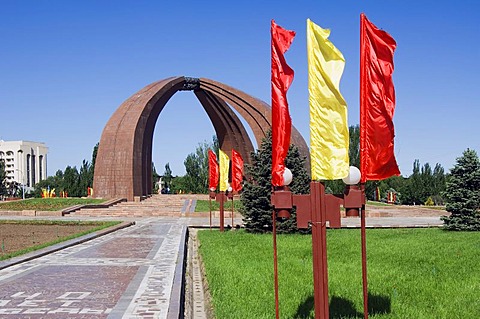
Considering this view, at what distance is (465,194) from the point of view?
1298cm

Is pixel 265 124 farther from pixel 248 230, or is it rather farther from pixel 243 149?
pixel 248 230

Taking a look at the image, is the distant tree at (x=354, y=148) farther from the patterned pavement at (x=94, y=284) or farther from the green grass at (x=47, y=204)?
the patterned pavement at (x=94, y=284)

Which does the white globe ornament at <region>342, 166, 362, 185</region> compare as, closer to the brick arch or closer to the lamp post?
the lamp post

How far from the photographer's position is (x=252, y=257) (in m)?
8.41

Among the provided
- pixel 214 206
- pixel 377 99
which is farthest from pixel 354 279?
pixel 214 206

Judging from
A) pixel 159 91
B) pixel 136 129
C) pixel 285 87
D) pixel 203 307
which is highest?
pixel 159 91

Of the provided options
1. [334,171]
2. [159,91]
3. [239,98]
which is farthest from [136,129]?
[334,171]

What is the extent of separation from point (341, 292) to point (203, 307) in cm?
141

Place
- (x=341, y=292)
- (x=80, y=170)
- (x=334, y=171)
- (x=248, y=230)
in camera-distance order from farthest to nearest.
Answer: (x=80, y=170) → (x=248, y=230) → (x=341, y=292) → (x=334, y=171)

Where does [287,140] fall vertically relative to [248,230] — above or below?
above

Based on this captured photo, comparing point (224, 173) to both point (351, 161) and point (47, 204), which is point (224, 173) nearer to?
point (47, 204)

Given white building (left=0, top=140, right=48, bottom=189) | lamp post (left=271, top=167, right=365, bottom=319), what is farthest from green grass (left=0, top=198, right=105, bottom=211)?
white building (left=0, top=140, right=48, bottom=189)

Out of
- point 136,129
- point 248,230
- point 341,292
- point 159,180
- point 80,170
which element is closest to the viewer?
point 341,292

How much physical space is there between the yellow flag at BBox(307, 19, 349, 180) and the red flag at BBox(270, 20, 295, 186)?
206mm
